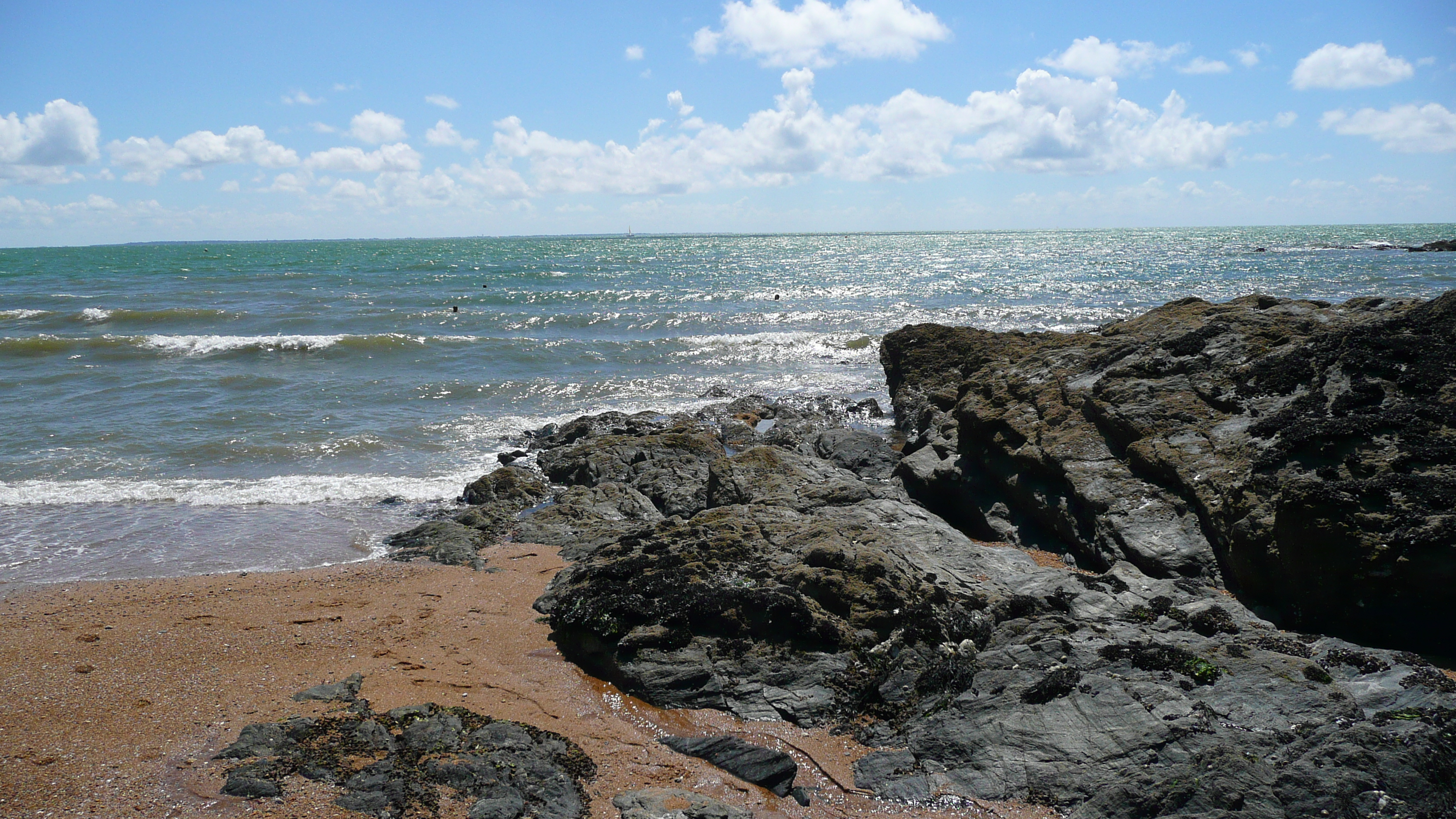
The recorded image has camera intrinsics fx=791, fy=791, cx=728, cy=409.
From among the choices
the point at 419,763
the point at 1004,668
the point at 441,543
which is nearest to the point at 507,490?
the point at 441,543

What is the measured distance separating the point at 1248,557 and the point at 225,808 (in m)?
7.82

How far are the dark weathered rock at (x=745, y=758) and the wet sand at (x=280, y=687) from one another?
7 cm

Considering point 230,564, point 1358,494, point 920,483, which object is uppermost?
point 1358,494

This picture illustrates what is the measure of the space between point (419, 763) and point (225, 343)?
26623 millimetres

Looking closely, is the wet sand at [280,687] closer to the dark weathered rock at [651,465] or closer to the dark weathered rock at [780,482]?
the dark weathered rock at [780,482]

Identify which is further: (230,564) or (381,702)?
(230,564)

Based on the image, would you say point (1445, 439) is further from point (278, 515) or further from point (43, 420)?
point (43, 420)

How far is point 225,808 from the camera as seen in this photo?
4.80 metres

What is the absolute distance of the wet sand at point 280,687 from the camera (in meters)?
5.04

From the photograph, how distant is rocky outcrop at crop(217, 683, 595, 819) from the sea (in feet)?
16.1

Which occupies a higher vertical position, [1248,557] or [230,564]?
[1248,557]

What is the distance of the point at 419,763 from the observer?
205 inches

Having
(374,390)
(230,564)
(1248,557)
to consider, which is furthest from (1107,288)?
(230,564)

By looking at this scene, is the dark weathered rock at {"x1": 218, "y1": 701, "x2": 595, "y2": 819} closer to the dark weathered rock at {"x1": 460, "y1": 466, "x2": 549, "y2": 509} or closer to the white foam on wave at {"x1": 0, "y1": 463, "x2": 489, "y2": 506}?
the dark weathered rock at {"x1": 460, "y1": 466, "x2": 549, "y2": 509}
